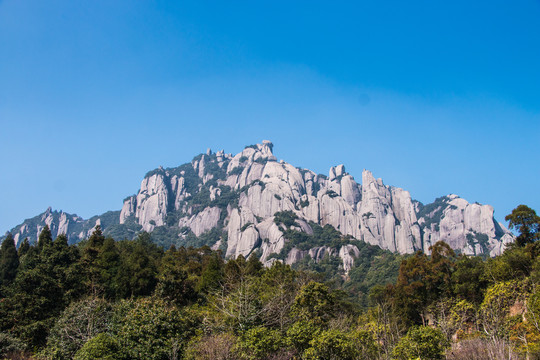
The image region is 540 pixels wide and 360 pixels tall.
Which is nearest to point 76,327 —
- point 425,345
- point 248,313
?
point 248,313

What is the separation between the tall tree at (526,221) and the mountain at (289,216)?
2915 inches

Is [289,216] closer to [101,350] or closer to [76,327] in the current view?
[76,327]

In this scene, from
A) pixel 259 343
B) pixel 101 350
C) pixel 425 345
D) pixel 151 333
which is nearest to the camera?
pixel 425 345

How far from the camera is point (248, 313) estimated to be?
23.9m

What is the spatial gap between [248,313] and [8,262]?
105 ft

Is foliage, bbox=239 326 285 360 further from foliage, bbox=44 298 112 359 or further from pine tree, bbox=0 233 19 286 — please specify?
pine tree, bbox=0 233 19 286

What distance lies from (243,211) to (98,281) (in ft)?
332

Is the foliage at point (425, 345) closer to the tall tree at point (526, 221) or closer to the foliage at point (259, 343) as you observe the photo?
the foliage at point (259, 343)

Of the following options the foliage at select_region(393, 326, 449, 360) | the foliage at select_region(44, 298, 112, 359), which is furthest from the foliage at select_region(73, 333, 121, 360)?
the foliage at select_region(393, 326, 449, 360)

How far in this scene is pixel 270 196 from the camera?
14362 cm

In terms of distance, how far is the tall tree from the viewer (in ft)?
119

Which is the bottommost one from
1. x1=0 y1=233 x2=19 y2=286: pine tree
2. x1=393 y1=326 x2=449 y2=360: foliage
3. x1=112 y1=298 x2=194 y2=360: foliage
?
x1=393 y1=326 x2=449 y2=360: foliage

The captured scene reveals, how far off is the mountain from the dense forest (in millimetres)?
73239

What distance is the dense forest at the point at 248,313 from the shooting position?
20.1m
